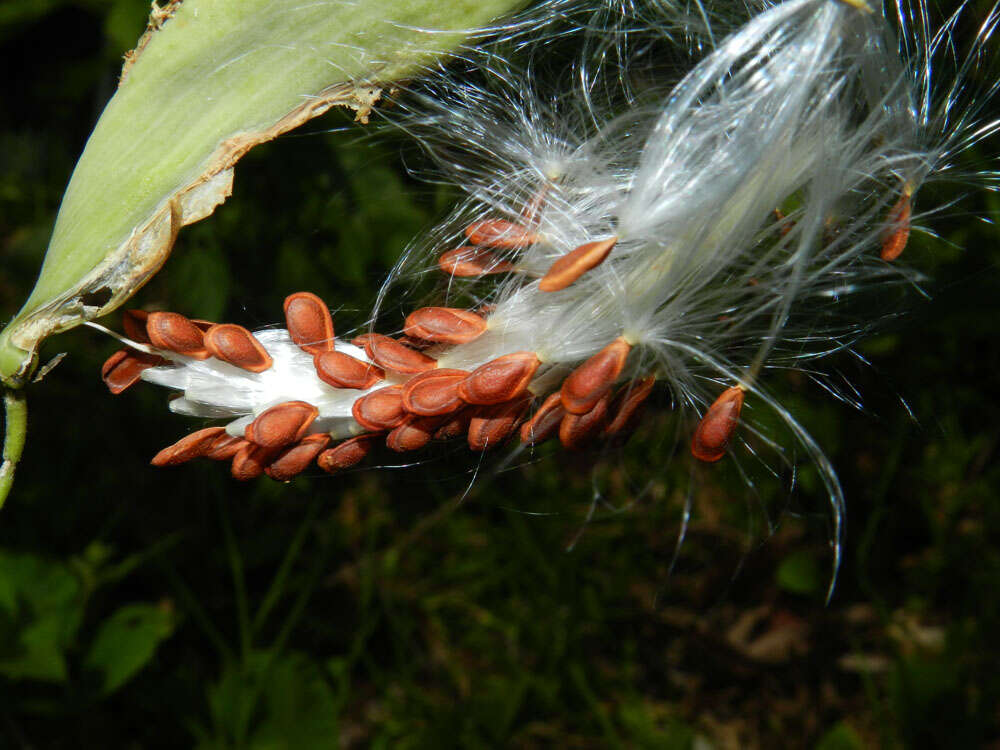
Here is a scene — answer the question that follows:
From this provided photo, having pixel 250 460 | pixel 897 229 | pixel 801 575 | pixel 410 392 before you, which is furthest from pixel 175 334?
pixel 801 575

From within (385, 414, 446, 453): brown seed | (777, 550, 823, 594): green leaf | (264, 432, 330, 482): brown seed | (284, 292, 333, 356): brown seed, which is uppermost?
(284, 292, 333, 356): brown seed

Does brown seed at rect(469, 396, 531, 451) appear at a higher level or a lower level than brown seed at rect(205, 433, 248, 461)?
lower

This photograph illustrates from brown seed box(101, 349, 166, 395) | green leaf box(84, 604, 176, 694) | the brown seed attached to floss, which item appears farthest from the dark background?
the brown seed attached to floss

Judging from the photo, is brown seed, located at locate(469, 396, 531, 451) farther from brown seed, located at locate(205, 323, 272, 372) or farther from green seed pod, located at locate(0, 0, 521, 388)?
green seed pod, located at locate(0, 0, 521, 388)

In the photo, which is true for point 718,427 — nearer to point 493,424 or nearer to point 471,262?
point 493,424

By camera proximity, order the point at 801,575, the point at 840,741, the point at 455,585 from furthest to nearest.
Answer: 1. the point at 455,585
2. the point at 801,575
3. the point at 840,741

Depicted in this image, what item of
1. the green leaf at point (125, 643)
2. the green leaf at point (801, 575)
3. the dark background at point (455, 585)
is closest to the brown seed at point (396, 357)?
the dark background at point (455, 585)

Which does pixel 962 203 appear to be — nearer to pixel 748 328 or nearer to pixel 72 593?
pixel 748 328
